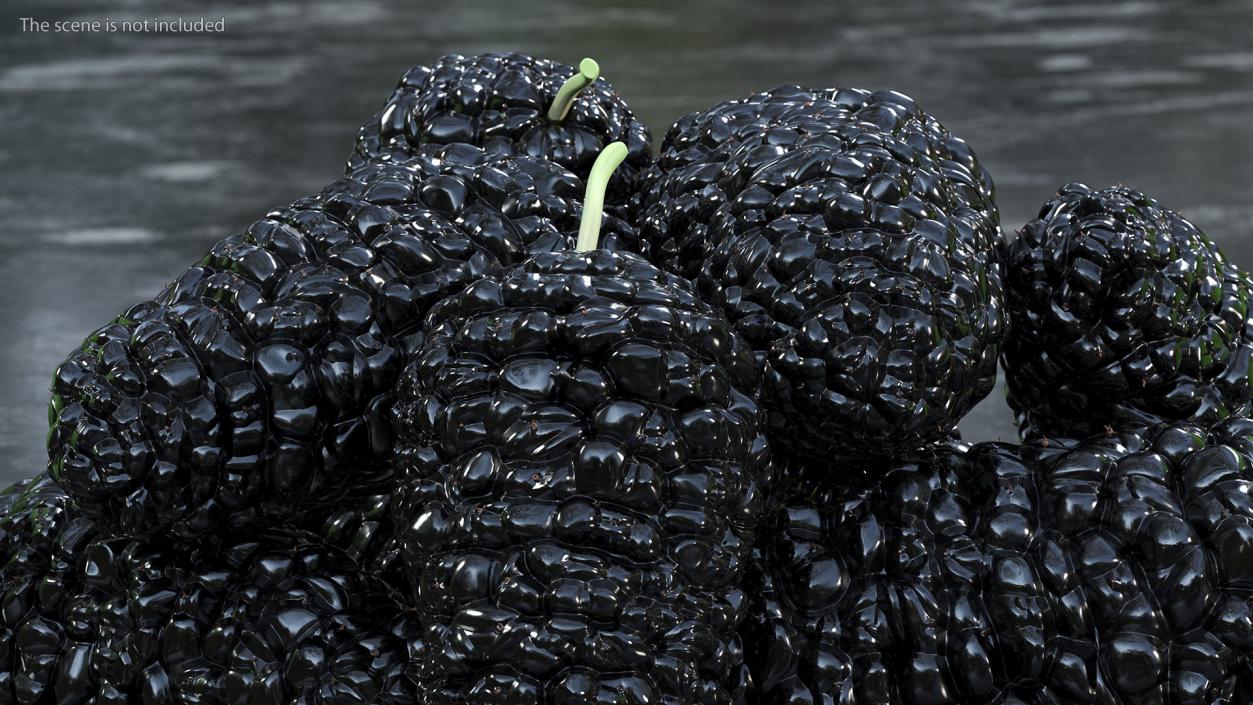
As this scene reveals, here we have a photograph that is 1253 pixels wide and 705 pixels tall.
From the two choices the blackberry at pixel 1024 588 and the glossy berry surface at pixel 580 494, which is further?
the blackberry at pixel 1024 588

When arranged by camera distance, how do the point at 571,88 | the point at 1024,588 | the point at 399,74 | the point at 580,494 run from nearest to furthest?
the point at 580,494, the point at 1024,588, the point at 571,88, the point at 399,74

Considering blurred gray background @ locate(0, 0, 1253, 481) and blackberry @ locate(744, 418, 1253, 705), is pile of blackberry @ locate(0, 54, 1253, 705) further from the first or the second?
blurred gray background @ locate(0, 0, 1253, 481)

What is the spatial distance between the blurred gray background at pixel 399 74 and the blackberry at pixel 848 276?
0.81m

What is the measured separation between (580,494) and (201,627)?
0.24 m

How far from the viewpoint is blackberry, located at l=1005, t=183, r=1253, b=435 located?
0.73m

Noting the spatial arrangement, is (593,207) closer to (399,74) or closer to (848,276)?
(848,276)

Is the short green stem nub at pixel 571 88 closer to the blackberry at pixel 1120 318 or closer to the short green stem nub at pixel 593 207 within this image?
the short green stem nub at pixel 593 207

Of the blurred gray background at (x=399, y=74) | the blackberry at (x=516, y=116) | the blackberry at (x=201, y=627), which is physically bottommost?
the blurred gray background at (x=399, y=74)

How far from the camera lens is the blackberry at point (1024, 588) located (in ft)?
2.20

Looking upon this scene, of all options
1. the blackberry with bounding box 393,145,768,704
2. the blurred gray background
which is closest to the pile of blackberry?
the blackberry with bounding box 393,145,768,704

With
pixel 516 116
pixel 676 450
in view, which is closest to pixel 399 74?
pixel 516 116

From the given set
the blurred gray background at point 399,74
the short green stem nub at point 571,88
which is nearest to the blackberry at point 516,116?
the short green stem nub at point 571,88

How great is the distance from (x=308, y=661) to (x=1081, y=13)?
4295 millimetres

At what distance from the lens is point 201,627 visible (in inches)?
27.8
